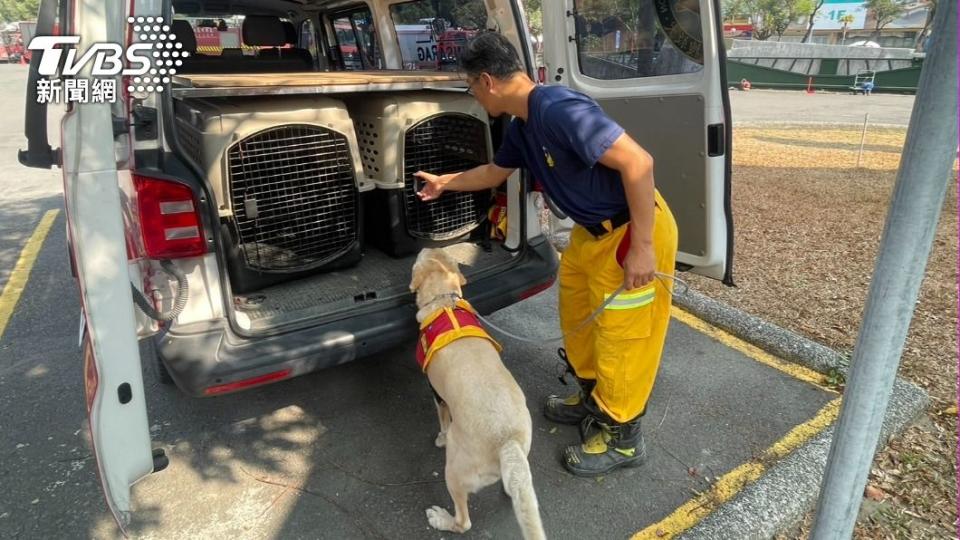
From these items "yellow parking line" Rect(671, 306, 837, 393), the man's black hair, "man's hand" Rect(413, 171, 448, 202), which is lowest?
"yellow parking line" Rect(671, 306, 837, 393)

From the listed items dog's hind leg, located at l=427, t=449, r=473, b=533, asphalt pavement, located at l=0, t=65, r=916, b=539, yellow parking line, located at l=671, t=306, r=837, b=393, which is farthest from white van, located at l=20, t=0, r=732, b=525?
yellow parking line, located at l=671, t=306, r=837, b=393

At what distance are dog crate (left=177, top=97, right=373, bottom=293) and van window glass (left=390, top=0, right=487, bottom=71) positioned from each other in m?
1.45

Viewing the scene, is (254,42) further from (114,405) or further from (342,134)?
(114,405)

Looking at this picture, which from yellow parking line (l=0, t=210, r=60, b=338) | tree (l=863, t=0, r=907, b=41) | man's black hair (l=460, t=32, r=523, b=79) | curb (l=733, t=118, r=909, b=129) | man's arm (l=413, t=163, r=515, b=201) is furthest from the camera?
tree (l=863, t=0, r=907, b=41)

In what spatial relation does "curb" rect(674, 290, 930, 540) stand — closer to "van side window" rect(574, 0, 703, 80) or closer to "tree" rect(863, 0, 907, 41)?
"van side window" rect(574, 0, 703, 80)

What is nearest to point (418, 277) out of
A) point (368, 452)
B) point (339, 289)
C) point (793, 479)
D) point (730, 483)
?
point (339, 289)

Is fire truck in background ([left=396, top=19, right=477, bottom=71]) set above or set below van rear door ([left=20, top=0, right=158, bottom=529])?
above

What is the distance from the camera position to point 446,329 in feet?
7.77

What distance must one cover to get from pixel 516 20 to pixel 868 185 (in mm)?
6229

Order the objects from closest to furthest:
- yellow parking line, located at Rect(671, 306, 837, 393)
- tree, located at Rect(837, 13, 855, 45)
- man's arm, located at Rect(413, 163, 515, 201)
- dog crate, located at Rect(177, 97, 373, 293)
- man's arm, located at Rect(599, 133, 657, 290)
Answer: man's arm, located at Rect(599, 133, 657, 290)
dog crate, located at Rect(177, 97, 373, 293)
man's arm, located at Rect(413, 163, 515, 201)
yellow parking line, located at Rect(671, 306, 837, 393)
tree, located at Rect(837, 13, 855, 45)

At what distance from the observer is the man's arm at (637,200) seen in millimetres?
2066

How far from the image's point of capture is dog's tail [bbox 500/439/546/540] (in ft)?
5.92

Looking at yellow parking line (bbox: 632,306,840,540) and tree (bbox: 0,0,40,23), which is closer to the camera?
yellow parking line (bbox: 632,306,840,540)

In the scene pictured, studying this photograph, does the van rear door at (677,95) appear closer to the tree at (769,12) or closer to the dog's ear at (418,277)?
the dog's ear at (418,277)
